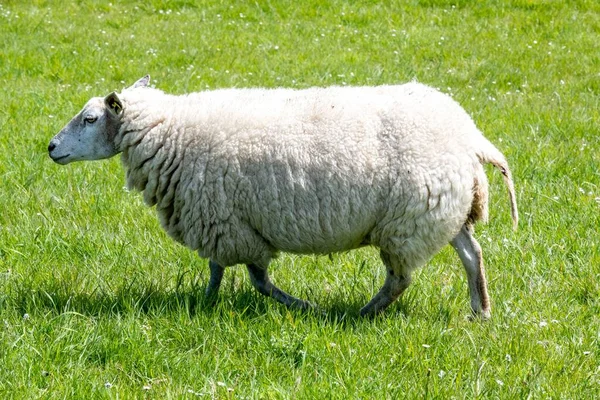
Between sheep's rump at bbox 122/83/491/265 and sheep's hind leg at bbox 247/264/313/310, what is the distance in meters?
0.18

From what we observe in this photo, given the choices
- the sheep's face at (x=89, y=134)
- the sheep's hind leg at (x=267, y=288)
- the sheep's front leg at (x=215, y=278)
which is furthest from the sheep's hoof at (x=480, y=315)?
the sheep's face at (x=89, y=134)

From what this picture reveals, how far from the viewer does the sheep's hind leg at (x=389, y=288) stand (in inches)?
175

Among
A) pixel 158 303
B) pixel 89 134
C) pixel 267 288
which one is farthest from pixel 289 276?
pixel 89 134

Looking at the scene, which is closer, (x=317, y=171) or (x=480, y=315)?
(x=317, y=171)

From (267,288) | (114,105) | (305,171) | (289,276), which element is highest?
(114,105)

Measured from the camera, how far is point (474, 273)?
457 centimetres

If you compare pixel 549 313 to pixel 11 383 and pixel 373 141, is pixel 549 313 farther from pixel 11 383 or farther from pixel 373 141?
pixel 11 383

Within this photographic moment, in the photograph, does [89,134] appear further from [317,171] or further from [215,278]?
[317,171]

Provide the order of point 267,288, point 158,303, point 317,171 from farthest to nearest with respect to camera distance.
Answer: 1. point 267,288
2. point 158,303
3. point 317,171

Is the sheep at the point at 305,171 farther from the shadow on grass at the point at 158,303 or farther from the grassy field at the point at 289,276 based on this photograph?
the grassy field at the point at 289,276

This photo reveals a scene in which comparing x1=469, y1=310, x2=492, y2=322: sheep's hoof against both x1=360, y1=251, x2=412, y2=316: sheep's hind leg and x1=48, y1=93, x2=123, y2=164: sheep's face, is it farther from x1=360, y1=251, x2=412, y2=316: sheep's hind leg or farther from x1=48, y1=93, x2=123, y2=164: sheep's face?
x1=48, y1=93, x2=123, y2=164: sheep's face

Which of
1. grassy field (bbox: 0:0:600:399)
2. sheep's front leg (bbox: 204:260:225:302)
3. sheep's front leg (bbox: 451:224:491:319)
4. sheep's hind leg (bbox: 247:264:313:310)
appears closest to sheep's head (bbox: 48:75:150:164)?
grassy field (bbox: 0:0:600:399)

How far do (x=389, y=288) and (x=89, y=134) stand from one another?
177 centimetres

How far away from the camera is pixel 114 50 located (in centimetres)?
988
